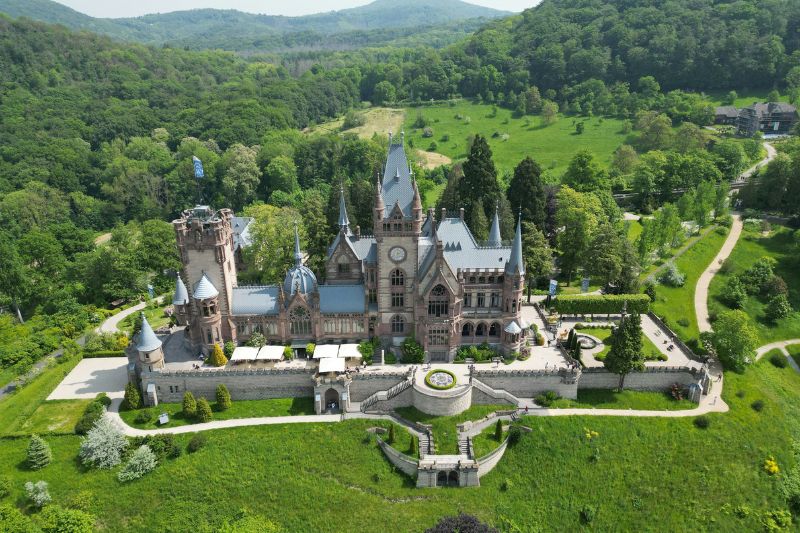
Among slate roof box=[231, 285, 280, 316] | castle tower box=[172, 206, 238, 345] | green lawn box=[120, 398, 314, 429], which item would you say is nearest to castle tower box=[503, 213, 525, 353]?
green lawn box=[120, 398, 314, 429]

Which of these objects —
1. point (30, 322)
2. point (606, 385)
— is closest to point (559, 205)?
point (606, 385)

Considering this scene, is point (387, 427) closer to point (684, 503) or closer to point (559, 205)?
point (684, 503)

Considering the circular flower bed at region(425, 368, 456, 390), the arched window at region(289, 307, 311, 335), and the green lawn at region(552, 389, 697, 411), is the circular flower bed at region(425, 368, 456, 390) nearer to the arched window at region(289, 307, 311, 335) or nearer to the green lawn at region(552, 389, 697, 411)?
the green lawn at region(552, 389, 697, 411)

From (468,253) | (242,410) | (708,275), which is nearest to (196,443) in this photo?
(242,410)

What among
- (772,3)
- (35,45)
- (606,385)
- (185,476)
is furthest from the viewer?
(35,45)

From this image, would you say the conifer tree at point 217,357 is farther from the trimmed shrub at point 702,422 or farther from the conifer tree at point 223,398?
the trimmed shrub at point 702,422

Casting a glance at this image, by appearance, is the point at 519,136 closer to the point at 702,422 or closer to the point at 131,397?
the point at 702,422
